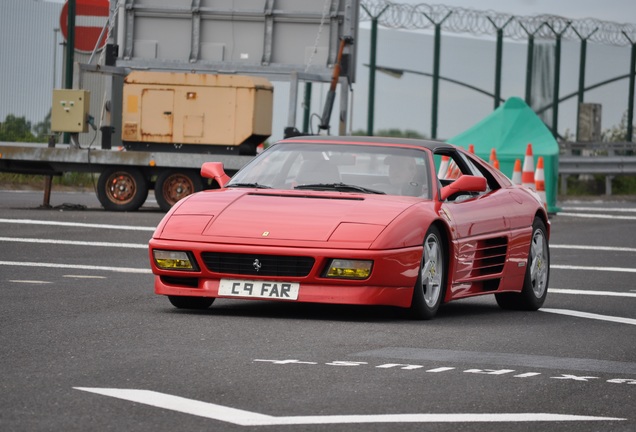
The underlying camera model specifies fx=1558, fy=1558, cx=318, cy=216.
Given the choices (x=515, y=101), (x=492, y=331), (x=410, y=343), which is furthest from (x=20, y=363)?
(x=515, y=101)

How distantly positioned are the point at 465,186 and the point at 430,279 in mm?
780

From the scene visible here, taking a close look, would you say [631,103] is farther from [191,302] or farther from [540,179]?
[191,302]

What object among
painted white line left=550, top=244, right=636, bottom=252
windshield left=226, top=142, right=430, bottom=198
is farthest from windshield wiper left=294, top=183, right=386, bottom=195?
painted white line left=550, top=244, right=636, bottom=252

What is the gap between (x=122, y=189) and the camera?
22875mm

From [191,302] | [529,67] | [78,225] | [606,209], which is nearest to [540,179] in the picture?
[606,209]

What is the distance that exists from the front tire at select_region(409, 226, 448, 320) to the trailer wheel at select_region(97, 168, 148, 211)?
503 inches

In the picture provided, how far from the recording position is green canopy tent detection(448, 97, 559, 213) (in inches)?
985

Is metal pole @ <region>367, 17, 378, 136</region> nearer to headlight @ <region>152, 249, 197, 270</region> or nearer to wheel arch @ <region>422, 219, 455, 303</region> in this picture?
wheel arch @ <region>422, 219, 455, 303</region>

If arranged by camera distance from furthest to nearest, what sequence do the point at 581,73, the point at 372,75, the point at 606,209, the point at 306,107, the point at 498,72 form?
the point at 581,73 → the point at 498,72 → the point at 372,75 → the point at 306,107 → the point at 606,209

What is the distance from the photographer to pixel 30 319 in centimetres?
940

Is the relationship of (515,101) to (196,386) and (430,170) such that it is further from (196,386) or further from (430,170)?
(196,386)

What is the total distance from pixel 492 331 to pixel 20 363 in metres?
3.38

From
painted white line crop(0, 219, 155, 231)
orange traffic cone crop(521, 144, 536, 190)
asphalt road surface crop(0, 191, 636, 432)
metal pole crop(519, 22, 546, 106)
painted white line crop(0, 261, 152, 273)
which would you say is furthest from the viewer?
metal pole crop(519, 22, 546, 106)

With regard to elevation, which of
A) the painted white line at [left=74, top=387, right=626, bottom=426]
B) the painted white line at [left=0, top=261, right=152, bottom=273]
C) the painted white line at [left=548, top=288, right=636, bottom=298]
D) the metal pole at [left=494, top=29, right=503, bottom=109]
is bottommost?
the painted white line at [left=0, top=261, right=152, bottom=273]
